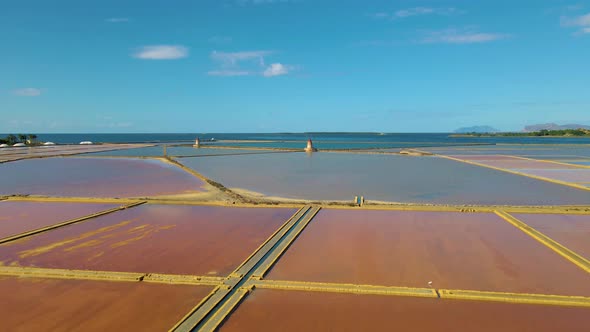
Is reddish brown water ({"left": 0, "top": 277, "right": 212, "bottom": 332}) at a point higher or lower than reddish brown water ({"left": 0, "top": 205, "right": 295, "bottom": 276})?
lower

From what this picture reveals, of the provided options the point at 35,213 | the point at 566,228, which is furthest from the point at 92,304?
the point at 566,228

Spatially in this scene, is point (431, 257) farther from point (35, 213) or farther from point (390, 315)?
point (35, 213)

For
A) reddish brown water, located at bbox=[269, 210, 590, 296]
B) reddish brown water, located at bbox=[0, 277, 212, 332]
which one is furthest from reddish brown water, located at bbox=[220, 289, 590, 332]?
reddish brown water, located at bbox=[0, 277, 212, 332]

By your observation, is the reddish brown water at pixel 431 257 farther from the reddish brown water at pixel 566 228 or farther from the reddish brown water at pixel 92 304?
the reddish brown water at pixel 92 304

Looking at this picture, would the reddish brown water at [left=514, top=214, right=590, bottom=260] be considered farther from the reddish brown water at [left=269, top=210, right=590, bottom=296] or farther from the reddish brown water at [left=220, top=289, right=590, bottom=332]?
the reddish brown water at [left=220, top=289, right=590, bottom=332]

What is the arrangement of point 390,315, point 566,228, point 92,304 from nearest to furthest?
1. point 390,315
2. point 92,304
3. point 566,228
